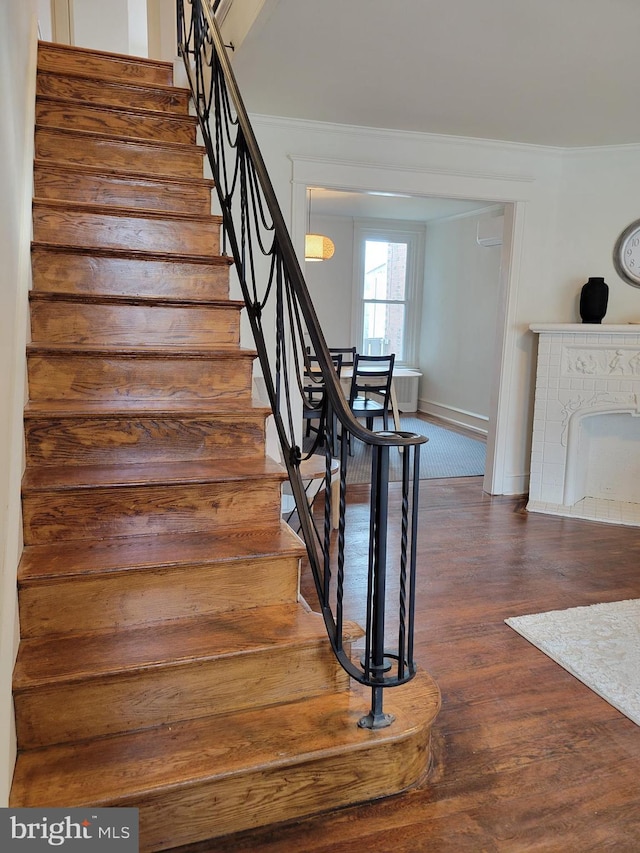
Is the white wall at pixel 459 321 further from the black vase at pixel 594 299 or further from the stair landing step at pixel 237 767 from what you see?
the stair landing step at pixel 237 767

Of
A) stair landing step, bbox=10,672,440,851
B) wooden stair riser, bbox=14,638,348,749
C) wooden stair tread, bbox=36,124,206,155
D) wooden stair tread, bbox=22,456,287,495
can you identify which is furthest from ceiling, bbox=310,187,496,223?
stair landing step, bbox=10,672,440,851

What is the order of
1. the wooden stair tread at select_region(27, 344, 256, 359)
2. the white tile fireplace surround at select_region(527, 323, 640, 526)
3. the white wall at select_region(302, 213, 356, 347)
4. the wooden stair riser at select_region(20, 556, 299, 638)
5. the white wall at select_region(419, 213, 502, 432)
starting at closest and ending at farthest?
the wooden stair riser at select_region(20, 556, 299, 638), the wooden stair tread at select_region(27, 344, 256, 359), the white tile fireplace surround at select_region(527, 323, 640, 526), the white wall at select_region(419, 213, 502, 432), the white wall at select_region(302, 213, 356, 347)

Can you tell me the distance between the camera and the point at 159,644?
5.42 feet

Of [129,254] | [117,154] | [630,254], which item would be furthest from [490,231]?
A: [129,254]

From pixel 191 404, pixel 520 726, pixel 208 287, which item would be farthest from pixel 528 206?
pixel 520 726

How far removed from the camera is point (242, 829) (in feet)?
5.10

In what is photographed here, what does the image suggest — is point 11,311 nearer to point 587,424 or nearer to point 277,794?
point 277,794

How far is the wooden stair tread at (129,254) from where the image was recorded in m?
2.36

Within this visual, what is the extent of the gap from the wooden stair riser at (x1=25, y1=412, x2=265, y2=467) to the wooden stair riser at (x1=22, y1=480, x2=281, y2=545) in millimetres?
227

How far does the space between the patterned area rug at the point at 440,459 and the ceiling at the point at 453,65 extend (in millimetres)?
2695

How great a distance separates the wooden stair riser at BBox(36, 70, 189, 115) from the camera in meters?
3.17

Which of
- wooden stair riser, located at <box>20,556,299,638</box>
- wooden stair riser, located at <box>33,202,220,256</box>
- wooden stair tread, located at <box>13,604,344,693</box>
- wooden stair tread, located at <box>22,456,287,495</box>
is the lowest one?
wooden stair tread, located at <box>13,604,344,693</box>

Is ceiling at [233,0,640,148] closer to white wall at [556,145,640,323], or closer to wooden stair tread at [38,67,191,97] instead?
white wall at [556,145,640,323]

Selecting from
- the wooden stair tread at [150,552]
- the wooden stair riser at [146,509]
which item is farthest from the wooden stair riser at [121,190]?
the wooden stair tread at [150,552]
